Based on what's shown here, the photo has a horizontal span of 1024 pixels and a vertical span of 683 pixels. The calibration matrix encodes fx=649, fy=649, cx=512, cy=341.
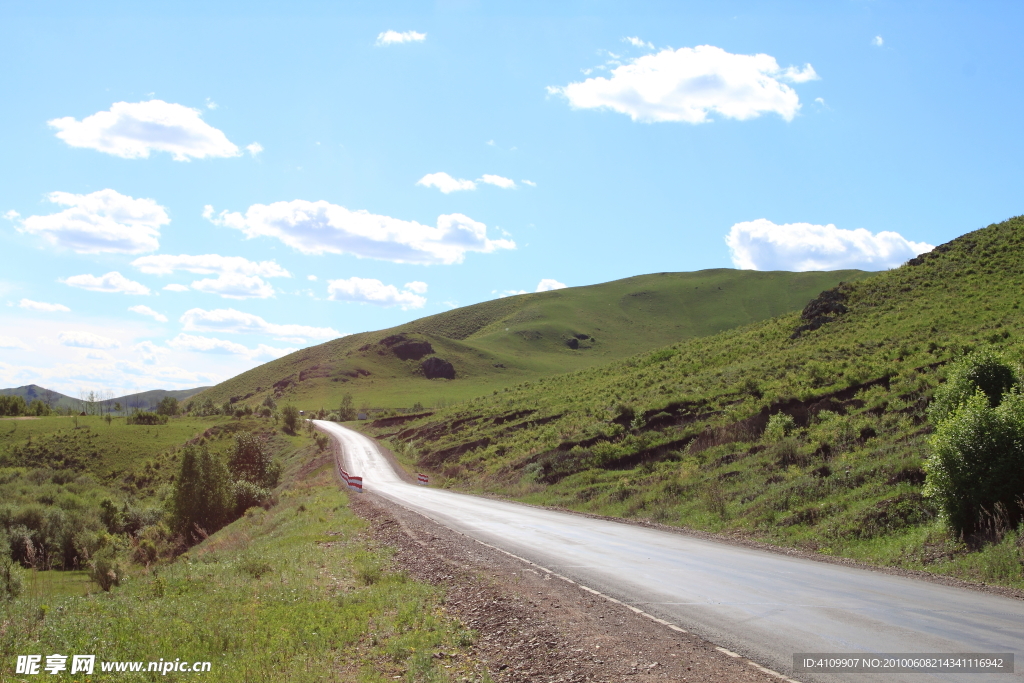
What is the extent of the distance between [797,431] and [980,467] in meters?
11.6

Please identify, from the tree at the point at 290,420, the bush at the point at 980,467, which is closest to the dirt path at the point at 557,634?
the bush at the point at 980,467

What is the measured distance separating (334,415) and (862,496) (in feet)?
372

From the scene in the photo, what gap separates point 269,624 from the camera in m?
9.57

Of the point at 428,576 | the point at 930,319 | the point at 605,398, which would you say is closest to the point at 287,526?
the point at 428,576

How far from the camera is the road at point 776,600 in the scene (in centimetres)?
767

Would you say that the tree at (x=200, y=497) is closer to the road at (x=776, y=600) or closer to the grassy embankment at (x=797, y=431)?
the grassy embankment at (x=797, y=431)

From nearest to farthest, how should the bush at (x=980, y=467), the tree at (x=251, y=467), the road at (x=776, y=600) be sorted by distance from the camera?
the road at (x=776, y=600)
the bush at (x=980, y=467)
the tree at (x=251, y=467)

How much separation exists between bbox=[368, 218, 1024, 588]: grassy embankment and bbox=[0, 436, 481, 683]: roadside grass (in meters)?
9.96

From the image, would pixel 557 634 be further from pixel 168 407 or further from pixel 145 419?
pixel 168 407

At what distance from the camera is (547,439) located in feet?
129

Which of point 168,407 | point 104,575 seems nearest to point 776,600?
point 104,575

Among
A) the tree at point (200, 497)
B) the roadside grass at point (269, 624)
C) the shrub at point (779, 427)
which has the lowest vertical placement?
the tree at point (200, 497)

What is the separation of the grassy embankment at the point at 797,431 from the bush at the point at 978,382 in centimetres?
128

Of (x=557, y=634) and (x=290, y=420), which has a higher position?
(x=290, y=420)
